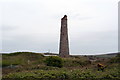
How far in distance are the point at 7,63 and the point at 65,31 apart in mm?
8654

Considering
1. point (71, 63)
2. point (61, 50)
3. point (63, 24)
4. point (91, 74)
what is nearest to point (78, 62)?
point (71, 63)

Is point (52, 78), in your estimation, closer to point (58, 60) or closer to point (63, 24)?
point (58, 60)

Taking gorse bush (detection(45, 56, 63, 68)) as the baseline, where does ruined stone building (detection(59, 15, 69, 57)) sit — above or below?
above

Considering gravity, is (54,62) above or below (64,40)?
below

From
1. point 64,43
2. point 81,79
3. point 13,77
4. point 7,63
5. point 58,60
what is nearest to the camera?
point 81,79

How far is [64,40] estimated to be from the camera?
27734 millimetres

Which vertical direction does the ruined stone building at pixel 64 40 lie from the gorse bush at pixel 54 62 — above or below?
above

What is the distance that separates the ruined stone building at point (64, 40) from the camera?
27.6 metres

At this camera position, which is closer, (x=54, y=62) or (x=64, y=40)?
(x=54, y=62)

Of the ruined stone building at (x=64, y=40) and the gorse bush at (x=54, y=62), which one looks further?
A: the ruined stone building at (x=64, y=40)

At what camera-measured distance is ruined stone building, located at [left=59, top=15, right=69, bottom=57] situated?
2764cm

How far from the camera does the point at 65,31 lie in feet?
92.6

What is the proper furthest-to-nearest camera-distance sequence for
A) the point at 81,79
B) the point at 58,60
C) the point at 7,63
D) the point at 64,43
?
1. the point at 64,43
2. the point at 7,63
3. the point at 58,60
4. the point at 81,79

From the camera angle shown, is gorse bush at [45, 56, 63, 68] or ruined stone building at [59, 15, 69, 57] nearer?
gorse bush at [45, 56, 63, 68]
